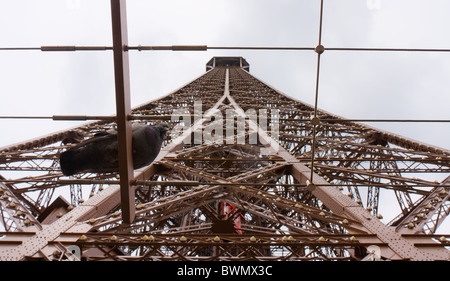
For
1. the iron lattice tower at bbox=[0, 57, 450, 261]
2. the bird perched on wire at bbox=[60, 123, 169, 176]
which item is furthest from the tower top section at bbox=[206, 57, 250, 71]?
the bird perched on wire at bbox=[60, 123, 169, 176]

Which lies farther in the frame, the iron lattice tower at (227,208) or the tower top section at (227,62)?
the tower top section at (227,62)

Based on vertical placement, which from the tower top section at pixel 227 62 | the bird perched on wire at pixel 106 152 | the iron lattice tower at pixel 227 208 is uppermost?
the tower top section at pixel 227 62

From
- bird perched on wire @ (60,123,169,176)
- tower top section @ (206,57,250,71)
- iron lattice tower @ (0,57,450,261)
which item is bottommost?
iron lattice tower @ (0,57,450,261)

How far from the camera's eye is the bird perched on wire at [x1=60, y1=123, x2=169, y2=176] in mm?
3848

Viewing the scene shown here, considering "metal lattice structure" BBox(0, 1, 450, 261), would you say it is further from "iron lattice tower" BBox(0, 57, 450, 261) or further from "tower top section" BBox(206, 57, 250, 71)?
"tower top section" BBox(206, 57, 250, 71)

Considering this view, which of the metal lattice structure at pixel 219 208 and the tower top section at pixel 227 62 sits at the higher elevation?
the tower top section at pixel 227 62

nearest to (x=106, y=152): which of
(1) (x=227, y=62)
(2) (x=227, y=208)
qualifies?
(2) (x=227, y=208)

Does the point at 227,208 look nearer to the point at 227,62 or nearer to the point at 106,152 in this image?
the point at 106,152

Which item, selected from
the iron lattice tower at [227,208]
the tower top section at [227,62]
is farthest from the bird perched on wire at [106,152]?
the tower top section at [227,62]

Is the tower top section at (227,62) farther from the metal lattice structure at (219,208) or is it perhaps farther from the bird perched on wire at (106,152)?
the bird perched on wire at (106,152)

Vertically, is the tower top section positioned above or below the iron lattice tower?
above

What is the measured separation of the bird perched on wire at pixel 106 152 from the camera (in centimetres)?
385

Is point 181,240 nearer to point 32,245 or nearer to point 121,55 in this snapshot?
point 32,245
